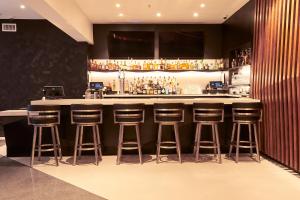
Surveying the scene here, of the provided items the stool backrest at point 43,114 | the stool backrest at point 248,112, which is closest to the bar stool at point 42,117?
the stool backrest at point 43,114

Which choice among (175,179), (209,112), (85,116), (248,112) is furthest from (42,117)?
(248,112)

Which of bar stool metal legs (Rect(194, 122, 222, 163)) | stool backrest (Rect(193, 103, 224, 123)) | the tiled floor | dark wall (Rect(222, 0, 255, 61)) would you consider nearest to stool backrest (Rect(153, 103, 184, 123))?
stool backrest (Rect(193, 103, 224, 123))

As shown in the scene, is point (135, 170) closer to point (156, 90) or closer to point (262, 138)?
point (262, 138)

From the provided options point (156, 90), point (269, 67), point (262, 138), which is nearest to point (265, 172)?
point (262, 138)

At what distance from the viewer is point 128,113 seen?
4855 millimetres

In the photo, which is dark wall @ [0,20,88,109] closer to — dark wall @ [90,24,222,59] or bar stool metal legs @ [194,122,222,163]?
dark wall @ [90,24,222,59]

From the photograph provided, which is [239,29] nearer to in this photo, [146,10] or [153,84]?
[146,10]

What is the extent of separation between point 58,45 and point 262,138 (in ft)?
18.5

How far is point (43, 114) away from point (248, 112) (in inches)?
131

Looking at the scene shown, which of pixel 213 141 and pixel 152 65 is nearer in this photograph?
pixel 213 141

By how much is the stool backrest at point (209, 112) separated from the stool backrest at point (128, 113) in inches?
37.1

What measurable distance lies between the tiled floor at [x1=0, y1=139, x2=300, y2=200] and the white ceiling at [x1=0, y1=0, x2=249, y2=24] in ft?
11.2

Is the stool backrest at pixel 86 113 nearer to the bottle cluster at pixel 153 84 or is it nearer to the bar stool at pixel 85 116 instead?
the bar stool at pixel 85 116

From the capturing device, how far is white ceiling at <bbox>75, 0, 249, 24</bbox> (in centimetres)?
651
